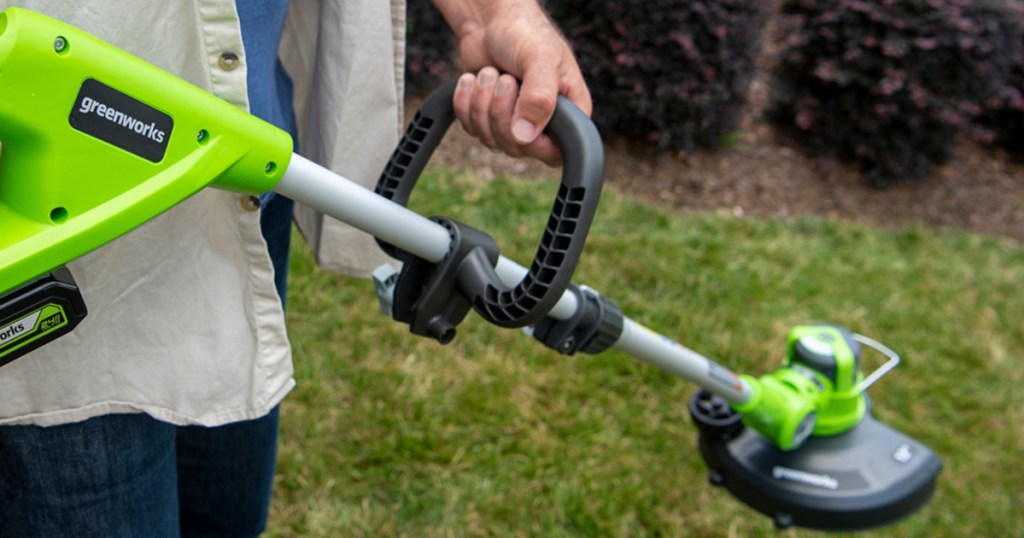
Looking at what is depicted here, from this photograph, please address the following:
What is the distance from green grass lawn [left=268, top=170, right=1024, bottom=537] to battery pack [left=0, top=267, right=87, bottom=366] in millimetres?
1504

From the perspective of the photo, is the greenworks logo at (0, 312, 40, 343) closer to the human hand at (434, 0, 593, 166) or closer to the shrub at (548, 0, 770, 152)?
the human hand at (434, 0, 593, 166)

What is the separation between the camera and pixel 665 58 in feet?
13.6

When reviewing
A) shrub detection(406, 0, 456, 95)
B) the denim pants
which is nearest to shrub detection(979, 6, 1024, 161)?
shrub detection(406, 0, 456, 95)

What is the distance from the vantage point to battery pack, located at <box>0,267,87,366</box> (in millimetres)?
904

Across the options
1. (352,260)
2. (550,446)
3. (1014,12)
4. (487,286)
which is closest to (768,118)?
(1014,12)

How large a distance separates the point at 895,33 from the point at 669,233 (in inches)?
59.7

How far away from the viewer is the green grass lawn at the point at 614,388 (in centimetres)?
251

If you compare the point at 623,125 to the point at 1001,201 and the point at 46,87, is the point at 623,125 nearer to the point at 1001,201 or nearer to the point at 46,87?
the point at 1001,201

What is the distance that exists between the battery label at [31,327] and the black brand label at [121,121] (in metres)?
0.17

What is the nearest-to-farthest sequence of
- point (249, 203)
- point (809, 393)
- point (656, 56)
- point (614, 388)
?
1. point (249, 203)
2. point (809, 393)
3. point (614, 388)
4. point (656, 56)

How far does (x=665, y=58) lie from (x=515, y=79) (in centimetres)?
302

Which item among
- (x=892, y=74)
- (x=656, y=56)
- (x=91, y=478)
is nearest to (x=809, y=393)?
(x=91, y=478)

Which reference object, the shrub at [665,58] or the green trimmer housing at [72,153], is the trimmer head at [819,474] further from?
the shrub at [665,58]

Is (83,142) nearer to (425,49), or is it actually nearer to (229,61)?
(229,61)
